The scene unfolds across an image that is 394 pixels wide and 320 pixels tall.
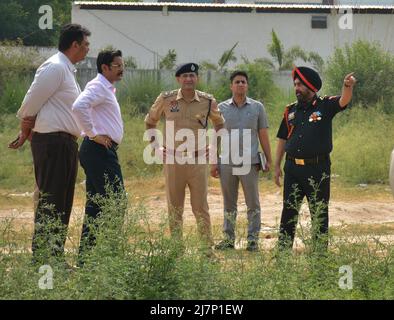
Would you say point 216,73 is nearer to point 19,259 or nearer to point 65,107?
point 65,107

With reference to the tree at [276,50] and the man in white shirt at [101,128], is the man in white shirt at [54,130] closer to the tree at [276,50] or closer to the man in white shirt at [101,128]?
the man in white shirt at [101,128]

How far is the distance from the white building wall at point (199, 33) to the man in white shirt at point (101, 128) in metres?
24.1

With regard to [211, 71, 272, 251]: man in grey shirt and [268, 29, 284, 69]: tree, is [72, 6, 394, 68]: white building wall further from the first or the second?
[211, 71, 272, 251]: man in grey shirt

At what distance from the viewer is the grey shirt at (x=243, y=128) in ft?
32.0

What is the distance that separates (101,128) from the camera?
25.7ft

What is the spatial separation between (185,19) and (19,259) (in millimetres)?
26657

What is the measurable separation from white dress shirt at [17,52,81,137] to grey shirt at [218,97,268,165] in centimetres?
243

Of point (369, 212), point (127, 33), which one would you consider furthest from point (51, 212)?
point (127, 33)

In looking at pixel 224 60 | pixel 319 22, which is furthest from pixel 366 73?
pixel 319 22

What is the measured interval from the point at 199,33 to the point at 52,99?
25.1 m

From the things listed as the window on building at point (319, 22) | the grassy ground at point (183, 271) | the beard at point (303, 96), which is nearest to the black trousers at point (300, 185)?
the beard at point (303, 96)

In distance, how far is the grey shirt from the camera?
32.0 ft

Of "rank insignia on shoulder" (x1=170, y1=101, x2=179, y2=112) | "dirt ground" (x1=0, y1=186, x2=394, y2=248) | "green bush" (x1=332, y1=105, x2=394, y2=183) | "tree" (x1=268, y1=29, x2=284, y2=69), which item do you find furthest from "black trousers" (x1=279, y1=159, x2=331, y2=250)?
"tree" (x1=268, y1=29, x2=284, y2=69)

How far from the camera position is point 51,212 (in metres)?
7.03
